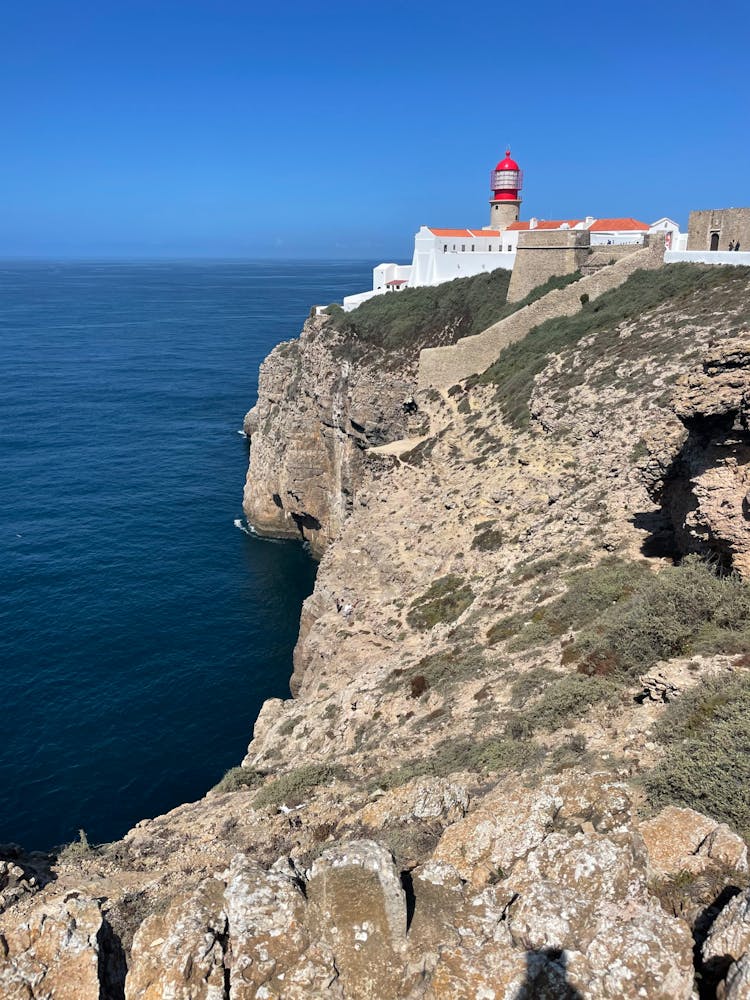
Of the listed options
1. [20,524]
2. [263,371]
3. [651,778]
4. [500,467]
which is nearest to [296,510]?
[263,371]

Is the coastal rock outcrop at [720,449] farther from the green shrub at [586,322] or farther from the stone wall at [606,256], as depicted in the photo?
the stone wall at [606,256]

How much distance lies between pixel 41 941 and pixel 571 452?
21634mm

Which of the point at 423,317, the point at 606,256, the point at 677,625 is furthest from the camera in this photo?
the point at 423,317

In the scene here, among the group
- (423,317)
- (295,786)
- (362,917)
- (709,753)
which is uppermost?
(423,317)

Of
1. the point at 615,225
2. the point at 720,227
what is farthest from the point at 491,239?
the point at 720,227

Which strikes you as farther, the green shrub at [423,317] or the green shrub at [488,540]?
the green shrub at [423,317]

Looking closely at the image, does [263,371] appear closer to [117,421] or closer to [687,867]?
[117,421]

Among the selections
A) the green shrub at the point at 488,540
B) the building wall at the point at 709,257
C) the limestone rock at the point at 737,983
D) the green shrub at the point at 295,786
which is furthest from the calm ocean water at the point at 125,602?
the building wall at the point at 709,257

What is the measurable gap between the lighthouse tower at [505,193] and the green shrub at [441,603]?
44.7m

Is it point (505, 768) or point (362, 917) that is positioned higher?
point (362, 917)

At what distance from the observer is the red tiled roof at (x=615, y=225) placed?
49.2m

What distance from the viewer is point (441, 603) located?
70.6ft

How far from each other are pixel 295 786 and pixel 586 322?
28302mm

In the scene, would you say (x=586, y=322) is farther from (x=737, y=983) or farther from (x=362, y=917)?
(x=737, y=983)
